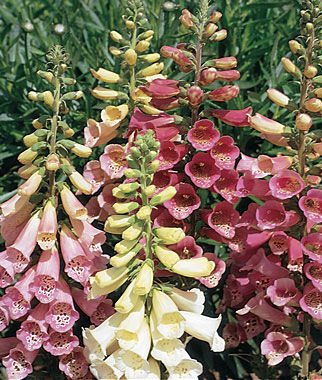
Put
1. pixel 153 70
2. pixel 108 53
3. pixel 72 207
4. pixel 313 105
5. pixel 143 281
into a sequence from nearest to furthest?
pixel 143 281 → pixel 313 105 → pixel 72 207 → pixel 153 70 → pixel 108 53

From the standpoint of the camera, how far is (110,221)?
6.26ft

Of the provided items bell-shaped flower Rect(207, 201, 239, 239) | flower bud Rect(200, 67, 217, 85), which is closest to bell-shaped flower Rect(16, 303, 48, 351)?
bell-shaped flower Rect(207, 201, 239, 239)

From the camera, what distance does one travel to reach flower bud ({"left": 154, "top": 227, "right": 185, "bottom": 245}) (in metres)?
1.86

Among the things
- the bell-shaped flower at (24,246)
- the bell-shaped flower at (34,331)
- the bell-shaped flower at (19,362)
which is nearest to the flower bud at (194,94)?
the bell-shaped flower at (24,246)

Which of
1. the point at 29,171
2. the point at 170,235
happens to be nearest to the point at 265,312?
the point at 170,235

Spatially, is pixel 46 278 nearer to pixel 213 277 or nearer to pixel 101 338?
pixel 101 338

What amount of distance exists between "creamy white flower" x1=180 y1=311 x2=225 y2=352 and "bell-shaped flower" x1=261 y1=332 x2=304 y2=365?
274 mm

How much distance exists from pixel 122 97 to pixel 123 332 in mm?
1024

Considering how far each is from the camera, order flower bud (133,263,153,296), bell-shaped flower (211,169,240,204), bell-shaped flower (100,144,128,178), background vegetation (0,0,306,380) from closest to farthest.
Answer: flower bud (133,263,153,296) < bell-shaped flower (211,169,240,204) < bell-shaped flower (100,144,128,178) < background vegetation (0,0,306,380)

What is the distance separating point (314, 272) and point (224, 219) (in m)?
0.38

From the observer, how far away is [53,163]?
2039 mm

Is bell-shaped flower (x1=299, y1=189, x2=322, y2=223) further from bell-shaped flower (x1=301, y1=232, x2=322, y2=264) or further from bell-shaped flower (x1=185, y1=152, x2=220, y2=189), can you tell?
bell-shaped flower (x1=185, y1=152, x2=220, y2=189)

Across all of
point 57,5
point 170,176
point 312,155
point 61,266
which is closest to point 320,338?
point 312,155

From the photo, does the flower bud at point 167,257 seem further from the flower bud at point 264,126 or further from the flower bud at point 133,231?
the flower bud at point 264,126
